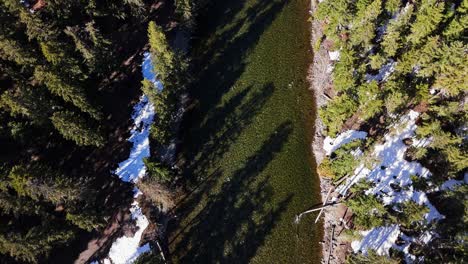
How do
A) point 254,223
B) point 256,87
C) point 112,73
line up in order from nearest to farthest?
point 254,223, point 256,87, point 112,73

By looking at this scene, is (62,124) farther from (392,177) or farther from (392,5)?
(392,5)

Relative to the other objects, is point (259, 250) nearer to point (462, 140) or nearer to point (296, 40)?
point (462, 140)

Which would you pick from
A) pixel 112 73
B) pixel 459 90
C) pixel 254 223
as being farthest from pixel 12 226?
pixel 459 90

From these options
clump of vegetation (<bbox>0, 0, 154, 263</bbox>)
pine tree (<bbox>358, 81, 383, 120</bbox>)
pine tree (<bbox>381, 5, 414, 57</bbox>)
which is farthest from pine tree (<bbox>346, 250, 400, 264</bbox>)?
clump of vegetation (<bbox>0, 0, 154, 263</bbox>)

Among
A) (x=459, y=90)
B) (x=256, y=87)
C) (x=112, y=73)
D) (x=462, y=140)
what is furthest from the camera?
(x=112, y=73)

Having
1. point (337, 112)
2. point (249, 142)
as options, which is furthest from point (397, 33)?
point (249, 142)

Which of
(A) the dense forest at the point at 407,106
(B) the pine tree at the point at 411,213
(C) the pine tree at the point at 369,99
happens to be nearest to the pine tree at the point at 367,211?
(A) the dense forest at the point at 407,106
